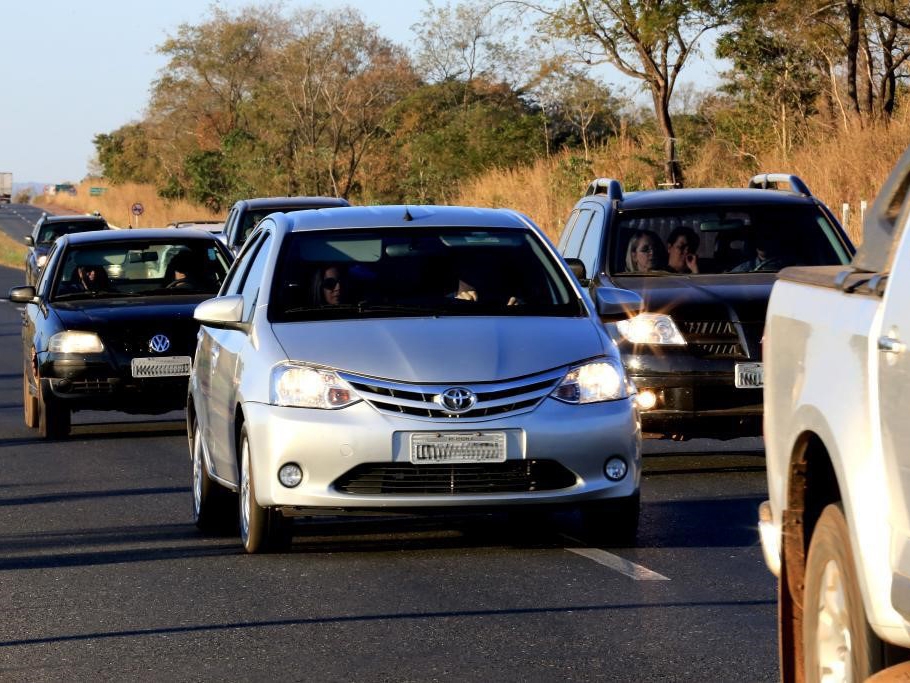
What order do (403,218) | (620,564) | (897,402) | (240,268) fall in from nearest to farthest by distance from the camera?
1. (897,402)
2. (620,564)
3. (403,218)
4. (240,268)

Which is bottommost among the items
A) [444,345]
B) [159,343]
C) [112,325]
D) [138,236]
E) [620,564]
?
[620,564]

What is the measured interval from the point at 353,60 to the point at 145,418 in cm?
5419

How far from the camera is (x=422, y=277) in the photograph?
972 centimetres

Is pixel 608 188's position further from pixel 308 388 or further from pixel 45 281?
pixel 308 388

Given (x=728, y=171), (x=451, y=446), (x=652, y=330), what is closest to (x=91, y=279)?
(x=652, y=330)

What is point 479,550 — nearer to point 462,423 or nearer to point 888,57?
point 462,423

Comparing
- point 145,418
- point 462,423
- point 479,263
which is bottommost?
point 145,418

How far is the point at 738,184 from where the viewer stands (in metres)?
35.1

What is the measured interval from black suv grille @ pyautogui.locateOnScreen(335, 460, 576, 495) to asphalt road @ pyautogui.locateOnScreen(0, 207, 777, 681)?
354 millimetres

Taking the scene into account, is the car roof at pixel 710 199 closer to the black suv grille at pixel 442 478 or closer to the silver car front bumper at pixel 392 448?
the silver car front bumper at pixel 392 448

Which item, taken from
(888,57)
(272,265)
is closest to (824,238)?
(272,265)

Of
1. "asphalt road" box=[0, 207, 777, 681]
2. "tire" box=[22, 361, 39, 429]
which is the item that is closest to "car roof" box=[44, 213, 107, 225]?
"tire" box=[22, 361, 39, 429]

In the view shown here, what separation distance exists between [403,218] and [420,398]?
1.81 metres

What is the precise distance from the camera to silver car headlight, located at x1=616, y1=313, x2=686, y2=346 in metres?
11.9
